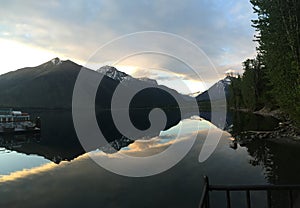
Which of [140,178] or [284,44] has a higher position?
[284,44]

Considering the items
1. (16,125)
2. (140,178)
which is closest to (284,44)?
(140,178)

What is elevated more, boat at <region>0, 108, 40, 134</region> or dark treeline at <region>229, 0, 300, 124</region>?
dark treeline at <region>229, 0, 300, 124</region>

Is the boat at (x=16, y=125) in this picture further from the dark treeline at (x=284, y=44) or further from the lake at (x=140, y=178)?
the dark treeline at (x=284, y=44)

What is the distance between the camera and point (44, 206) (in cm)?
1900

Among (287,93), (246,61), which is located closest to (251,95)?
(246,61)

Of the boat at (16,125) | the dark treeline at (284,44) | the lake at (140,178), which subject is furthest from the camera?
the boat at (16,125)

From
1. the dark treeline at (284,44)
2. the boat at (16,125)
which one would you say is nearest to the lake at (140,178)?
the dark treeline at (284,44)

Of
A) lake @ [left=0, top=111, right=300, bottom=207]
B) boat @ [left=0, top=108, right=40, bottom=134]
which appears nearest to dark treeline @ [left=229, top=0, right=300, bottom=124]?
lake @ [left=0, top=111, right=300, bottom=207]

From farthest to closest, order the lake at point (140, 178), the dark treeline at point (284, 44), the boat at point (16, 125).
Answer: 1. the boat at point (16, 125)
2. the dark treeline at point (284, 44)
3. the lake at point (140, 178)

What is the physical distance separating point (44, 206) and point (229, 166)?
62.1 ft

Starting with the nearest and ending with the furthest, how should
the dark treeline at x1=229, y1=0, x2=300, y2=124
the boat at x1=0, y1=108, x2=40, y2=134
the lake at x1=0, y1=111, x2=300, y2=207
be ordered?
the lake at x1=0, y1=111, x2=300, y2=207
the dark treeline at x1=229, y1=0, x2=300, y2=124
the boat at x1=0, y1=108, x2=40, y2=134

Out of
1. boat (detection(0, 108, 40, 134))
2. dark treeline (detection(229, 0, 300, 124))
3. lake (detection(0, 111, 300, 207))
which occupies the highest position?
dark treeline (detection(229, 0, 300, 124))

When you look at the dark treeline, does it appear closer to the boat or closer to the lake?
the lake

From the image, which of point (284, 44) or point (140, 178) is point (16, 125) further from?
point (284, 44)
